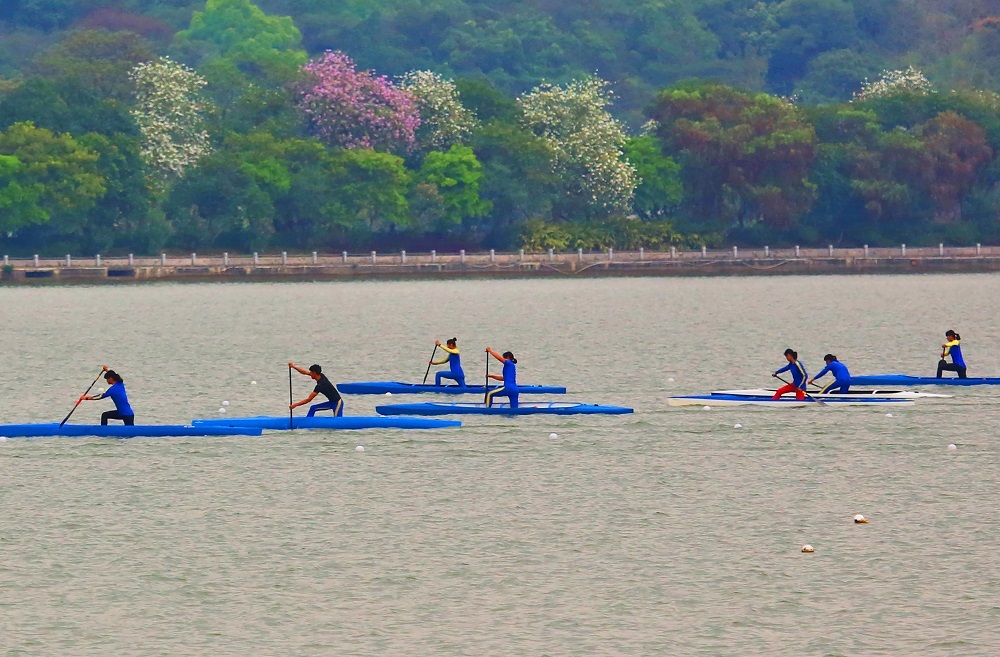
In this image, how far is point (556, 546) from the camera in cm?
3281

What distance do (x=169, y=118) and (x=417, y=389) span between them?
303 ft

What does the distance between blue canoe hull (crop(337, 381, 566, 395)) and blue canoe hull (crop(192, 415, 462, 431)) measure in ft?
18.3

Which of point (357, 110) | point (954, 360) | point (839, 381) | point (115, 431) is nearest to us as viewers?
point (115, 431)

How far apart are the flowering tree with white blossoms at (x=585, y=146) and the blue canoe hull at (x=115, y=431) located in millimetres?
96693

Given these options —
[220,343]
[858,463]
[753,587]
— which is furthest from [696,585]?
[220,343]

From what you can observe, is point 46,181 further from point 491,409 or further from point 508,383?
point 508,383

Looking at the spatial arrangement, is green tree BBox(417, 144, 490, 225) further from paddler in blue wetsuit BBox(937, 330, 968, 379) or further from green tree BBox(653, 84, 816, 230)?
paddler in blue wetsuit BBox(937, 330, 968, 379)

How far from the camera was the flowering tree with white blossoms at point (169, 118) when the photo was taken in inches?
5389

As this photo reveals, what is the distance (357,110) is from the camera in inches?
5576

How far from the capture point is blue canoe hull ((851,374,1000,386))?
178ft

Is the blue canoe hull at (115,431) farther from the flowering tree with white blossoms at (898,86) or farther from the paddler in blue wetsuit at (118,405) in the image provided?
the flowering tree with white blossoms at (898,86)

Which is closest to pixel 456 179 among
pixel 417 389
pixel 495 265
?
pixel 495 265

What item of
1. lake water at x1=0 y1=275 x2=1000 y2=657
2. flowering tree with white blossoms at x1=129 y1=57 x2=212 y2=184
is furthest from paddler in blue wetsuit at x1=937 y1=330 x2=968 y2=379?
flowering tree with white blossoms at x1=129 y1=57 x2=212 y2=184

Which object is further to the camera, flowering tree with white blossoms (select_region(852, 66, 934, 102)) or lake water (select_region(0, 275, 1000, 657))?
flowering tree with white blossoms (select_region(852, 66, 934, 102))
